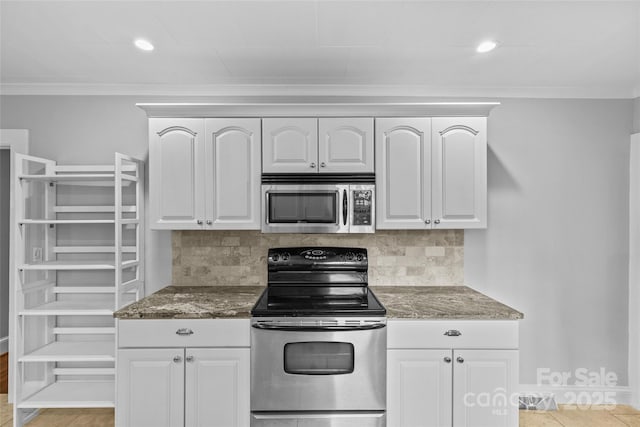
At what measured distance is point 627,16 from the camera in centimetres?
199

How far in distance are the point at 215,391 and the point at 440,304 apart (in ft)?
4.62

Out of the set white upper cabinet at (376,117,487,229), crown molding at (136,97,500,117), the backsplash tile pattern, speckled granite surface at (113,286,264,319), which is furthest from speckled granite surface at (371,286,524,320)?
crown molding at (136,97,500,117)

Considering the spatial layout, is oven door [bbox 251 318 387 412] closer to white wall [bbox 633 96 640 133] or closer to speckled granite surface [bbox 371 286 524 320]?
speckled granite surface [bbox 371 286 524 320]

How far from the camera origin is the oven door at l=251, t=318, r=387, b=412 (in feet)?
7.45

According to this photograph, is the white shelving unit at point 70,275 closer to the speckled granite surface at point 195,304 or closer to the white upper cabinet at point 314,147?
the speckled granite surface at point 195,304

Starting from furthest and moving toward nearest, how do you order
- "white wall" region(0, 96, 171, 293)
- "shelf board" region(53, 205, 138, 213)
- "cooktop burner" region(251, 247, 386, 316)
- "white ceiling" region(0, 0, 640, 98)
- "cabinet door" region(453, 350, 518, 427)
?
"white wall" region(0, 96, 171, 293), "shelf board" region(53, 205, 138, 213), "cooktop burner" region(251, 247, 386, 316), "cabinet door" region(453, 350, 518, 427), "white ceiling" region(0, 0, 640, 98)

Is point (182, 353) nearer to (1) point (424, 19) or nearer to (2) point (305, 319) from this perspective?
(2) point (305, 319)

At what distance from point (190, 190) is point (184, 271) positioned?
0.70 m

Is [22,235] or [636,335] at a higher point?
[22,235]

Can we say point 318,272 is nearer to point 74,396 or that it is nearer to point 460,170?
point 460,170

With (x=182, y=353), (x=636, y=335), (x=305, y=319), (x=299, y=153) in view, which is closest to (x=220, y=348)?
(x=182, y=353)

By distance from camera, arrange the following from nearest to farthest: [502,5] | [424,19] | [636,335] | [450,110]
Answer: [502,5]
[424,19]
[450,110]
[636,335]

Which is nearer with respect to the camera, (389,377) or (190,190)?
(389,377)

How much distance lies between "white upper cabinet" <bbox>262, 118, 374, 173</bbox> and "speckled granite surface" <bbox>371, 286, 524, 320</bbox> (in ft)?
2.87
